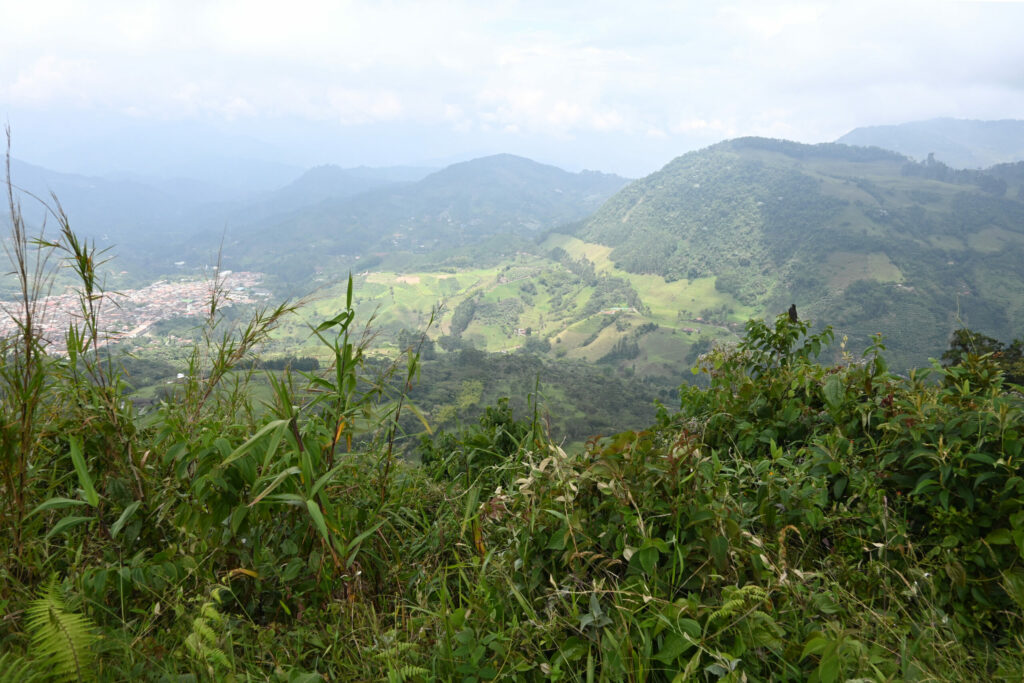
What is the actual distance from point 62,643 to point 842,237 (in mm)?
157219

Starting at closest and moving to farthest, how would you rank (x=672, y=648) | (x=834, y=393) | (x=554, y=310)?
(x=672, y=648)
(x=834, y=393)
(x=554, y=310)

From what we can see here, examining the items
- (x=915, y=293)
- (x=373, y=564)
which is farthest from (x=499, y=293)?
(x=373, y=564)

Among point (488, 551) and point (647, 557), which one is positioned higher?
point (647, 557)

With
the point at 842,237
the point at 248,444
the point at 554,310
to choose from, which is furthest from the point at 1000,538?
the point at 842,237

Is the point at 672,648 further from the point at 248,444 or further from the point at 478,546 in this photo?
the point at 248,444

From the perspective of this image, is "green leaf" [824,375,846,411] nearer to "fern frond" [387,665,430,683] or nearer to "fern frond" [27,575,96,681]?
"fern frond" [387,665,430,683]

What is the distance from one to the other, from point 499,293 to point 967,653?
119460mm

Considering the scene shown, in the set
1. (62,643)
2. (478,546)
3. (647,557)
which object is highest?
(647,557)

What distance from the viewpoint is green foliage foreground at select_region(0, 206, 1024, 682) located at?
3.99 ft

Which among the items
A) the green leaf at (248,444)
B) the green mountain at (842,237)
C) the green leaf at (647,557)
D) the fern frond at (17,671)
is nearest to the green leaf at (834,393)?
the green leaf at (647,557)

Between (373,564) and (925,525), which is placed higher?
(925,525)

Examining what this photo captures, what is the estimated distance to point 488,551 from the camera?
1625 mm

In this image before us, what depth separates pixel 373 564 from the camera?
1735mm

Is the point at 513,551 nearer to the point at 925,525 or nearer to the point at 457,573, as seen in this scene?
the point at 457,573
